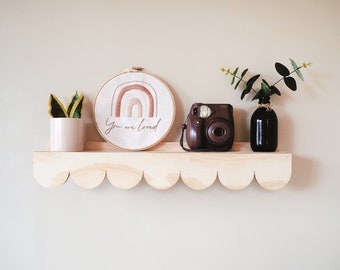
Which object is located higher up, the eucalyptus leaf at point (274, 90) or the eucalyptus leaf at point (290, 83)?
the eucalyptus leaf at point (290, 83)

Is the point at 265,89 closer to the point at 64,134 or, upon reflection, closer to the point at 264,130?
the point at 264,130

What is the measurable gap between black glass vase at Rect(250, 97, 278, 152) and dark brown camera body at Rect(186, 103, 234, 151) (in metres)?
0.08

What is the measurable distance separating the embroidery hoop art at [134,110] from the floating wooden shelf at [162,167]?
118mm

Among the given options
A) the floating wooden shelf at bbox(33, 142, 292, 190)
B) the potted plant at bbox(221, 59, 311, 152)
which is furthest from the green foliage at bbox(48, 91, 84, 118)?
the potted plant at bbox(221, 59, 311, 152)

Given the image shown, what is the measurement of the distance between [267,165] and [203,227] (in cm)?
33

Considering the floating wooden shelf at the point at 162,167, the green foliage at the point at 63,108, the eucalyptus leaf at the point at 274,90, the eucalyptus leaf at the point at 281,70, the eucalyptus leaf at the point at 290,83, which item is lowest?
the floating wooden shelf at the point at 162,167

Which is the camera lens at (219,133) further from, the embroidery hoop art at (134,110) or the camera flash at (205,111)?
the embroidery hoop art at (134,110)

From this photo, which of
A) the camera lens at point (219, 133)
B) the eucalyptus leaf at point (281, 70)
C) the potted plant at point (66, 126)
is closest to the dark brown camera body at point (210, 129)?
the camera lens at point (219, 133)

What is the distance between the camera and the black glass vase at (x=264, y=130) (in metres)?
0.85

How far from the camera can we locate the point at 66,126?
0.82m

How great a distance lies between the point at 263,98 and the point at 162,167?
0.43m

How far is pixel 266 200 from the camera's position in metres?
0.94
